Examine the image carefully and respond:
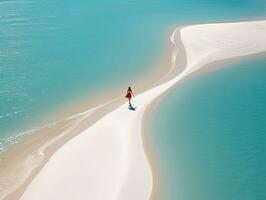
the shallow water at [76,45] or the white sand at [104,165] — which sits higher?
the shallow water at [76,45]

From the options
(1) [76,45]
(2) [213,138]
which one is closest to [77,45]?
(1) [76,45]

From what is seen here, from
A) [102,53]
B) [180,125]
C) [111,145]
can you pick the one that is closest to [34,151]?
[111,145]

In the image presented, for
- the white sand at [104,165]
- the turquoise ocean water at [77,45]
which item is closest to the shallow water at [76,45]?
the turquoise ocean water at [77,45]

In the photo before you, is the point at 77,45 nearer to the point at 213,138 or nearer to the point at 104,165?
the point at 213,138

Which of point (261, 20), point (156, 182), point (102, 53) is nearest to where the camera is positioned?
point (156, 182)

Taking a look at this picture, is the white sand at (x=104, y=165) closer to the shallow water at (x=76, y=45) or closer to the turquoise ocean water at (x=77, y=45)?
the turquoise ocean water at (x=77, y=45)

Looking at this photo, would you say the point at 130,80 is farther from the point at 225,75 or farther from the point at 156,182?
the point at 156,182

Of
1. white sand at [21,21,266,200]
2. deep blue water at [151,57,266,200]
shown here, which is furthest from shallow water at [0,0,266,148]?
deep blue water at [151,57,266,200]
